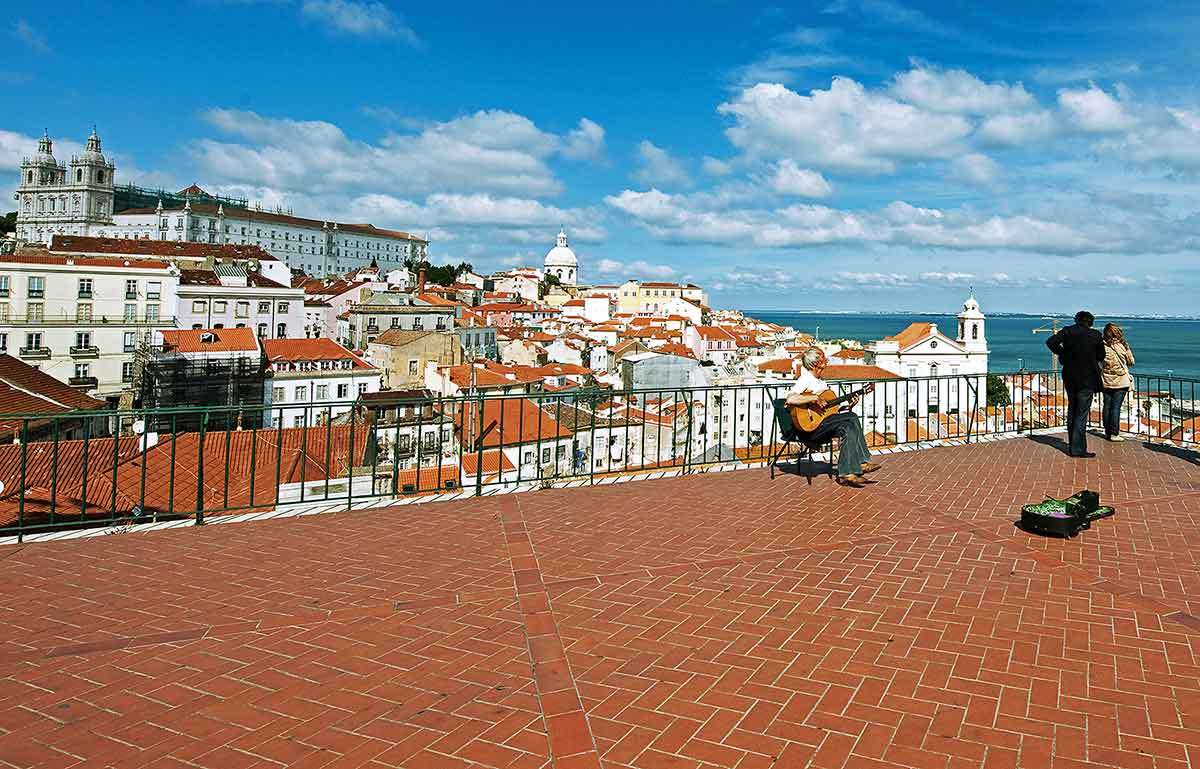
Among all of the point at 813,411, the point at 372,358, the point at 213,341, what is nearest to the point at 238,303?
the point at 372,358

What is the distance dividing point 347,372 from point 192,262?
28722mm

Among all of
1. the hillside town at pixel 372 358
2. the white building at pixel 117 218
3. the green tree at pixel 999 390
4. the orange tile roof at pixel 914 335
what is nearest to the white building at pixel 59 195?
the white building at pixel 117 218

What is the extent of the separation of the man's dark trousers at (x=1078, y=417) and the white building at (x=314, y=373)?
143 ft

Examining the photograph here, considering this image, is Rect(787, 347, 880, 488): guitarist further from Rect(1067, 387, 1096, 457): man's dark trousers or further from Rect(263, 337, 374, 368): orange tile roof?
Rect(263, 337, 374, 368): orange tile roof

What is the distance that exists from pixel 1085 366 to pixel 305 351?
48.3 metres

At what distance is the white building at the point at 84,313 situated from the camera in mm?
47562

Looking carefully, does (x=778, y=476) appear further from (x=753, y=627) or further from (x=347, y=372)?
(x=347, y=372)

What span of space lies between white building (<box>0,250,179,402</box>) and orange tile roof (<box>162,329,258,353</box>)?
3.02m

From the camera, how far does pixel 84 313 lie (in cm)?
4997

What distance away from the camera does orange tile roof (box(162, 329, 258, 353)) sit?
155 feet

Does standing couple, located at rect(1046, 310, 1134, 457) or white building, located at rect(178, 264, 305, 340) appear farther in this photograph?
white building, located at rect(178, 264, 305, 340)

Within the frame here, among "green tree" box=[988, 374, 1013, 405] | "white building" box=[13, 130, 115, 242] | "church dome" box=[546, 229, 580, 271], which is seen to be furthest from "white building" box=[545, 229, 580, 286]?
"green tree" box=[988, 374, 1013, 405]

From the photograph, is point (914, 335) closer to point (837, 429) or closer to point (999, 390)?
point (999, 390)

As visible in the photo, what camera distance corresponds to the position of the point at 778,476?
8727 mm
